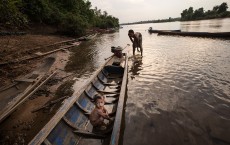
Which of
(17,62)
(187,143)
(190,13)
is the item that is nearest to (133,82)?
(187,143)

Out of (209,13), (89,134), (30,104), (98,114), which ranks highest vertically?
(209,13)

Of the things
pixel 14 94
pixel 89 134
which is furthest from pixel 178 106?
pixel 14 94

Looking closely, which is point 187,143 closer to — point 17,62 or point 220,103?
point 220,103

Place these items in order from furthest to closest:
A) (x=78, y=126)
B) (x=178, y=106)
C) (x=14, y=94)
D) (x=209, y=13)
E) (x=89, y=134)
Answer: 1. (x=209, y=13)
2. (x=14, y=94)
3. (x=178, y=106)
4. (x=78, y=126)
5. (x=89, y=134)

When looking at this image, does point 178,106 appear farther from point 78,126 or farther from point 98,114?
point 78,126

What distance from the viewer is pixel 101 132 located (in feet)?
13.1

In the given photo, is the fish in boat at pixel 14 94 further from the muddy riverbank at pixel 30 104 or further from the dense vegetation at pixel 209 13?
the dense vegetation at pixel 209 13

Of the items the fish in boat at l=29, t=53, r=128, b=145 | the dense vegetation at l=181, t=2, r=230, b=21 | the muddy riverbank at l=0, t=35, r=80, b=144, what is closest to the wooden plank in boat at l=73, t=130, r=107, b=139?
the fish in boat at l=29, t=53, r=128, b=145

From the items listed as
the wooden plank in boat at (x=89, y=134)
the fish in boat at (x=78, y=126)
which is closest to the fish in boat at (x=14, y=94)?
the fish in boat at (x=78, y=126)

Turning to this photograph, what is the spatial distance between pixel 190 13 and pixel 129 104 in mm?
118090

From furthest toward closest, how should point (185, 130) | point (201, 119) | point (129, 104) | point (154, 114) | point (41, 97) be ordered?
1. point (41, 97)
2. point (129, 104)
3. point (154, 114)
4. point (201, 119)
5. point (185, 130)

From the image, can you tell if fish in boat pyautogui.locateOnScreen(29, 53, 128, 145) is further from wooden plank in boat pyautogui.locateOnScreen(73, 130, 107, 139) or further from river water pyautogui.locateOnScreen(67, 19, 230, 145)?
river water pyautogui.locateOnScreen(67, 19, 230, 145)

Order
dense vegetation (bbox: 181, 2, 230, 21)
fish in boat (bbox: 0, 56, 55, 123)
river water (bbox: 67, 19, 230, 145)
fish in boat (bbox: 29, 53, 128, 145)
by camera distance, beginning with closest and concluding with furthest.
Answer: fish in boat (bbox: 29, 53, 128, 145) → river water (bbox: 67, 19, 230, 145) → fish in boat (bbox: 0, 56, 55, 123) → dense vegetation (bbox: 181, 2, 230, 21)

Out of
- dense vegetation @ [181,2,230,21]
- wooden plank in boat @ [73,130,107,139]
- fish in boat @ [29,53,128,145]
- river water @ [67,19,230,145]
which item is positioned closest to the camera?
fish in boat @ [29,53,128,145]
